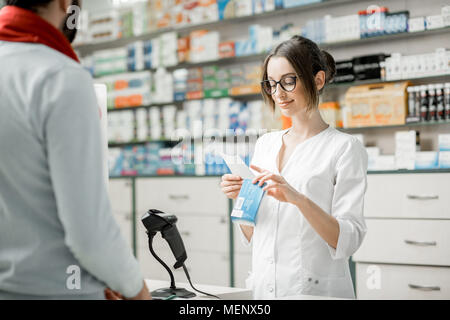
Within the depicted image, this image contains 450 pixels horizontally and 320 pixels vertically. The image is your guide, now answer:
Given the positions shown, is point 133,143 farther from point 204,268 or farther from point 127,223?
point 204,268

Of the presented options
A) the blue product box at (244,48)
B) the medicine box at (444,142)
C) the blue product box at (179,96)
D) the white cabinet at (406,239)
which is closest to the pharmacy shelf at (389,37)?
the blue product box at (244,48)

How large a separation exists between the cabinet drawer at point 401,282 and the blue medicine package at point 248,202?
81.1 inches

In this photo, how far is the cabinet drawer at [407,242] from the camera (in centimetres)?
314

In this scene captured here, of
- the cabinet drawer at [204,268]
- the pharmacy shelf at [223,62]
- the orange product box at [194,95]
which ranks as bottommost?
the cabinet drawer at [204,268]

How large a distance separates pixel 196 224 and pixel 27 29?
10.8 ft

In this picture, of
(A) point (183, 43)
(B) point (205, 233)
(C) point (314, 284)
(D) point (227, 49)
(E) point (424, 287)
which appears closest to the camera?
(C) point (314, 284)

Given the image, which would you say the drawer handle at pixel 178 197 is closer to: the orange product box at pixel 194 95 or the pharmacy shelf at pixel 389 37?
the orange product box at pixel 194 95

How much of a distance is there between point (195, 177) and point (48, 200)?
3221 mm

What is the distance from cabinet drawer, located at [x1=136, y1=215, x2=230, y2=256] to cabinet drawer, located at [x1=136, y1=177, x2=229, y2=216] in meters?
0.06

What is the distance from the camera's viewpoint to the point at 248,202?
1.59 m

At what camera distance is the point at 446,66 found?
338cm

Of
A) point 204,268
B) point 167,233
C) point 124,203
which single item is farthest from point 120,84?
point 167,233
